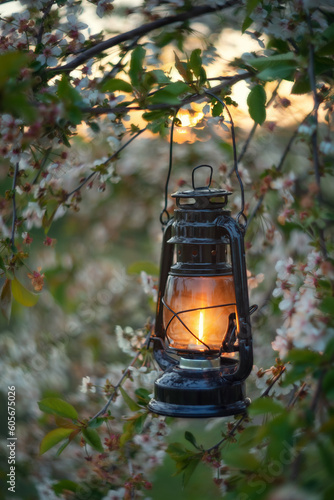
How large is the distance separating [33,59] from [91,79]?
21 centimetres

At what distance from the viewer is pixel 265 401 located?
0.80 meters

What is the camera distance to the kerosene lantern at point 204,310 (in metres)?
1.12

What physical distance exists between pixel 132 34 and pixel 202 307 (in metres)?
0.70

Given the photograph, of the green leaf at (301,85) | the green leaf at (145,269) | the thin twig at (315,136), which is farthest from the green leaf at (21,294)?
the green leaf at (301,85)

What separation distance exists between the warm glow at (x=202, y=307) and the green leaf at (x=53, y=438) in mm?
368

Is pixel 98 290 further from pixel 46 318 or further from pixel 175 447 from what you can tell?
pixel 175 447

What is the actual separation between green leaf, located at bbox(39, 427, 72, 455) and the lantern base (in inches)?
9.3

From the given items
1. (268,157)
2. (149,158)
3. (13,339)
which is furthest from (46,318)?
(268,157)

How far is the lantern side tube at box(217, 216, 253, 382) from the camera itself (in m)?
1.09

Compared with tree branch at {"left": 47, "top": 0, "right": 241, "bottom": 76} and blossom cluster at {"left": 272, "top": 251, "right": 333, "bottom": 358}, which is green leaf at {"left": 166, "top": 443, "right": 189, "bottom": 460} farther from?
tree branch at {"left": 47, "top": 0, "right": 241, "bottom": 76}

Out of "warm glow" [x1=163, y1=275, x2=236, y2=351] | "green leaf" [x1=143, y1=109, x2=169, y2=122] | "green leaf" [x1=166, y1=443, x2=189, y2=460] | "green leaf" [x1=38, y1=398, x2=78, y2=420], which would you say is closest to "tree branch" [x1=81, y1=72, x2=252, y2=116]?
"green leaf" [x1=143, y1=109, x2=169, y2=122]

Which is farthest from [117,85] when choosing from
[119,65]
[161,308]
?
[161,308]

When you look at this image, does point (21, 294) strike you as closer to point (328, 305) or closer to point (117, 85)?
point (117, 85)

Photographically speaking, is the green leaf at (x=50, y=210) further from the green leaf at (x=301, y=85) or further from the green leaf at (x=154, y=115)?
the green leaf at (x=301, y=85)
